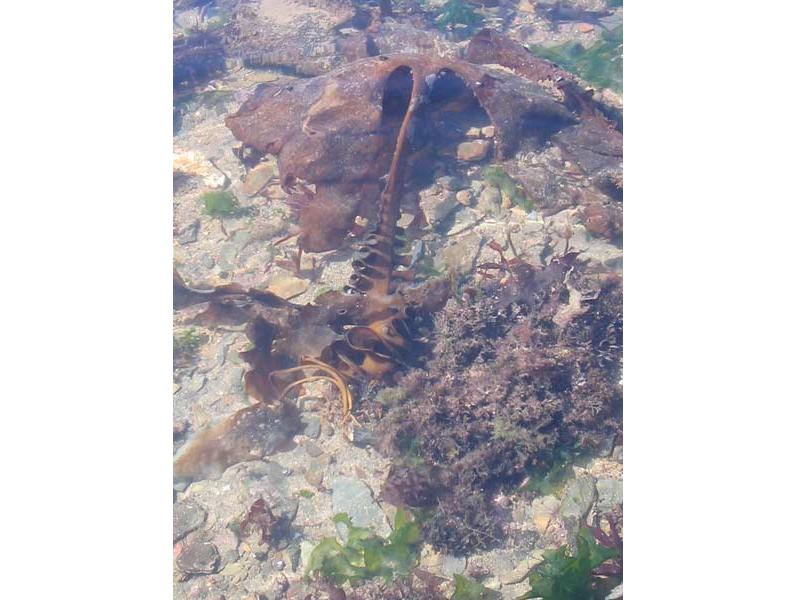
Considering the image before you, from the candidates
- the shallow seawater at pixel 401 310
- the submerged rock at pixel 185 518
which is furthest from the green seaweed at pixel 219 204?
the submerged rock at pixel 185 518

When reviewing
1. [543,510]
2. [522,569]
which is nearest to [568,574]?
[522,569]

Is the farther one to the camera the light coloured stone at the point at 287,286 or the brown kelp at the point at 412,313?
the light coloured stone at the point at 287,286

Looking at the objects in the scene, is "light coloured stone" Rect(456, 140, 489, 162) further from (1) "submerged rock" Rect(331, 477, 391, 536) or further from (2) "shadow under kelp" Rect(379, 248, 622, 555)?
(1) "submerged rock" Rect(331, 477, 391, 536)

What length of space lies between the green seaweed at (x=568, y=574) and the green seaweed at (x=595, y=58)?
10.5 feet

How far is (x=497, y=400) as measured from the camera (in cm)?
347

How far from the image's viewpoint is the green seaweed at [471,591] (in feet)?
10.2

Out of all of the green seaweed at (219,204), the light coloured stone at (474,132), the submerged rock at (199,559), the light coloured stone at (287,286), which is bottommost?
the submerged rock at (199,559)

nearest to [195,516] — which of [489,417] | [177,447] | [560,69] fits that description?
[177,447]

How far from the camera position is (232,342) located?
12.9 feet

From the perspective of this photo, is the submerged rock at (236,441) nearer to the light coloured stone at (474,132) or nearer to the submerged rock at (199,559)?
the submerged rock at (199,559)

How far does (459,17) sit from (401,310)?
290cm

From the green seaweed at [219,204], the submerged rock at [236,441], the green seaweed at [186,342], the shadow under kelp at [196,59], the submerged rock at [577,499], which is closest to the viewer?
the submerged rock at [577,499]

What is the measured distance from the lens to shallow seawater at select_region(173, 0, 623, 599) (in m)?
3.28

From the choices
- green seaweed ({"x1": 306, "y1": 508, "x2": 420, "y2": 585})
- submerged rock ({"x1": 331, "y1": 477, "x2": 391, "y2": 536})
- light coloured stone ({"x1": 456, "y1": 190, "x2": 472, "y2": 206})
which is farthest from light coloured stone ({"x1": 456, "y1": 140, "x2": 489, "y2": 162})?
green seaweed ({"x1": 306, "y1": 508, "x2": 420, "y2": 585})
